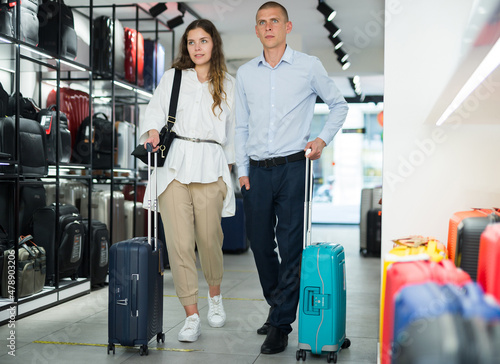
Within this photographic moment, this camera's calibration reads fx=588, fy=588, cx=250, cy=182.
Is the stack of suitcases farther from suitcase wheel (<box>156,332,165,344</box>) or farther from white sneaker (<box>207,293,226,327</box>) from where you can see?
white sneaker (<box>207,293,226,327</box>)

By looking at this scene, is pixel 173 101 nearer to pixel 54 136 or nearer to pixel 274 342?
pixel 274 342

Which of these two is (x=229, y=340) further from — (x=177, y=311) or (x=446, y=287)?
(x=446, y=287)

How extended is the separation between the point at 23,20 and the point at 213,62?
1578 millimetres

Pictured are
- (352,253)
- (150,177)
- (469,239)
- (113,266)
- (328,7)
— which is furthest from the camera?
(352,253)

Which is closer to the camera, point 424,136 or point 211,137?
point 424,136

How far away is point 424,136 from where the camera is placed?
2578 mm

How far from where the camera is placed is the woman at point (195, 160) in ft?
10.5

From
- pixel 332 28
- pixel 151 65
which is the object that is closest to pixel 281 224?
pixel 151 65

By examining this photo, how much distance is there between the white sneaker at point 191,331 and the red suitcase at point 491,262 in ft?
6.71

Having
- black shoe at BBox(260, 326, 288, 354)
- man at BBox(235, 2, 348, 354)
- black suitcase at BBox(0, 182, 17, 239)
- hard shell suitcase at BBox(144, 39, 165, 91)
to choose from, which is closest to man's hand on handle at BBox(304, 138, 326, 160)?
man at BBox(235, 2, 348, 354)

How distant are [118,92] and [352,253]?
12.6 feet

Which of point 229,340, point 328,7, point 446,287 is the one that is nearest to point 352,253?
point 328,7

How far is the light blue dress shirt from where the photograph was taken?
2975mm

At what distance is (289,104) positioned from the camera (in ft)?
9.80
